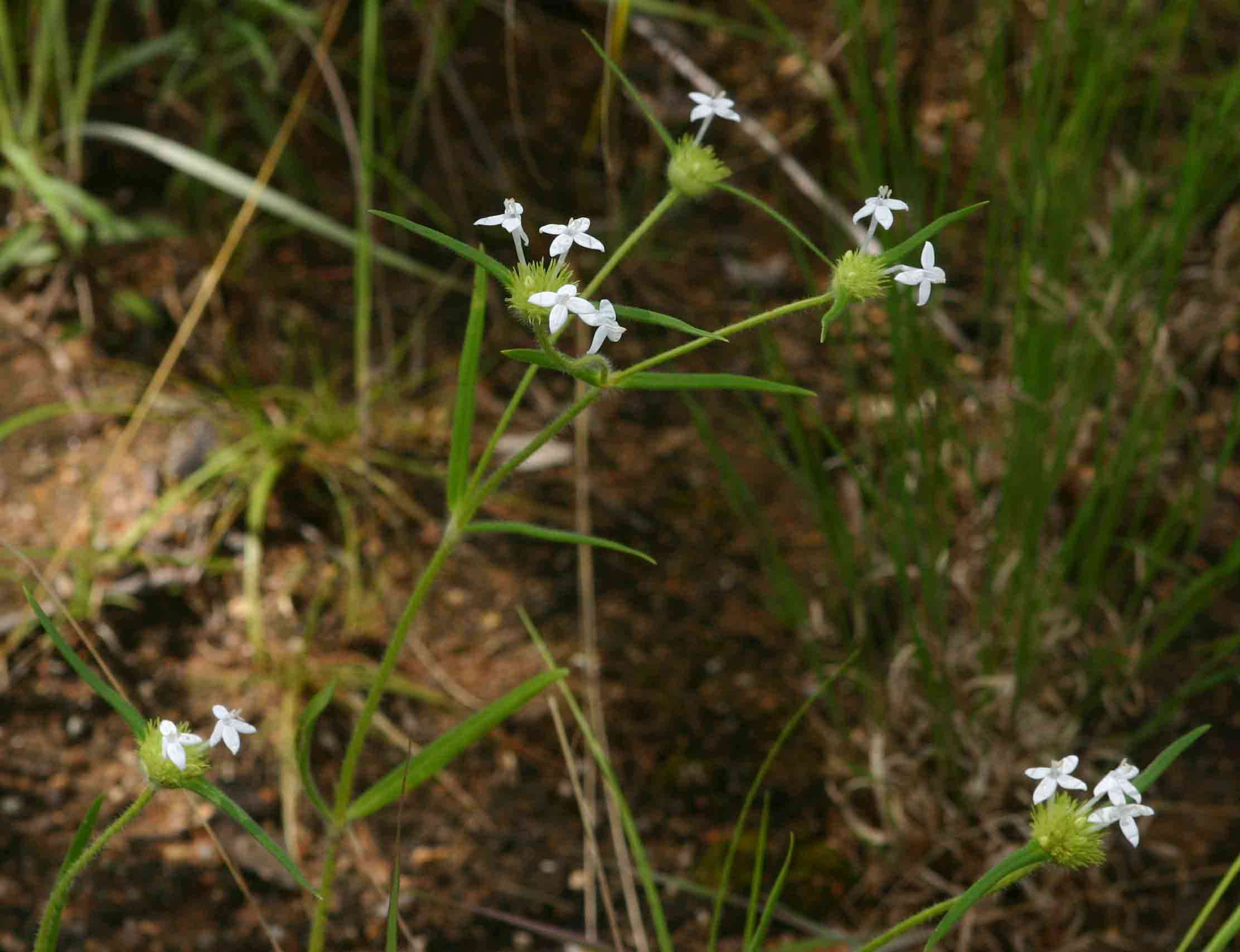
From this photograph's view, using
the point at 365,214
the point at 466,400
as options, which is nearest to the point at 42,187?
the point at 365,214

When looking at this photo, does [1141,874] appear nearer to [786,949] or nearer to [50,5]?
[786,949]

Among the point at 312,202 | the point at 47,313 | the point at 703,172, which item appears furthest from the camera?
the point at 312,202

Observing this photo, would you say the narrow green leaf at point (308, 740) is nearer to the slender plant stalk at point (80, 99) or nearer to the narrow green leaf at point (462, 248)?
the narrow green leaf at point (462, 248)

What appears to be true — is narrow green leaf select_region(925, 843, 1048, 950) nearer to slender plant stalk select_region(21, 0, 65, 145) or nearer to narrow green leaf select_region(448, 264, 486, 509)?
narrow green leaf select_region(448, 264, 486, 509)

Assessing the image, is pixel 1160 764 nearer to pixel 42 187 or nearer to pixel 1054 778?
pixel 1054 778

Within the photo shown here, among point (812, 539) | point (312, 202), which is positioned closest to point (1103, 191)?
point (812, 539)

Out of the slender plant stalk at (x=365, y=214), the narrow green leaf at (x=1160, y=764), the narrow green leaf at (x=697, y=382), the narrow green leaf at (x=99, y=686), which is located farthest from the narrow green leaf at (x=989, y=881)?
the slender plant stalk at (x=365, y=214)
